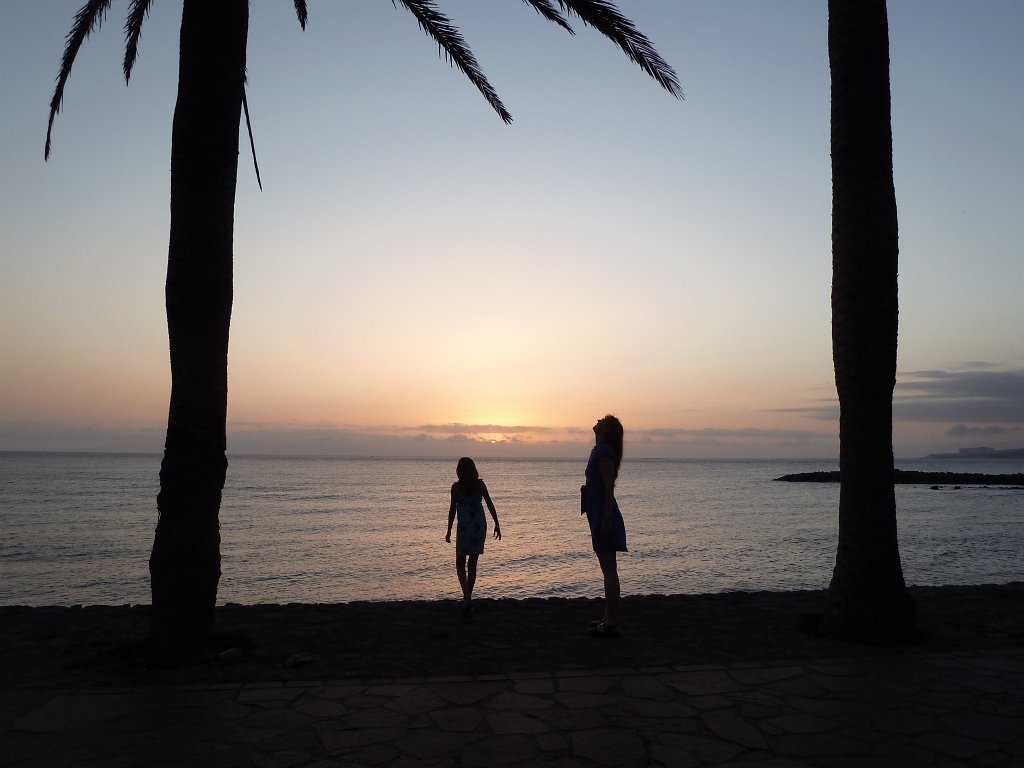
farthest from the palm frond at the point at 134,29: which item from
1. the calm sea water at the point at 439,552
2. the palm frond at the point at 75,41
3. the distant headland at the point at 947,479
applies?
the distant headland at the point at 947,479

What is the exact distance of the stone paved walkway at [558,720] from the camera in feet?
13.0

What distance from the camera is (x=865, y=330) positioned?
21.9ft

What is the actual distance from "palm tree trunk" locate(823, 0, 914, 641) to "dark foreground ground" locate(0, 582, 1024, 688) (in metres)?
0.45

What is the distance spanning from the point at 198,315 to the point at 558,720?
421 centimetres

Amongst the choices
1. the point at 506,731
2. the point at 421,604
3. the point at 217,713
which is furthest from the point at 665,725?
the point at 421,604

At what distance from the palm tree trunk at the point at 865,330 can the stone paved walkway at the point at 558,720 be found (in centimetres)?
95

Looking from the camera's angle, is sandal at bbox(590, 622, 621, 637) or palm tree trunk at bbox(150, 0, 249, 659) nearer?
palm tree trunk at bbox(150, 0, 249, 659)

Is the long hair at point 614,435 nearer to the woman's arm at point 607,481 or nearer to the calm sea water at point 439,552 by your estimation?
the woman's arm at point 607,481

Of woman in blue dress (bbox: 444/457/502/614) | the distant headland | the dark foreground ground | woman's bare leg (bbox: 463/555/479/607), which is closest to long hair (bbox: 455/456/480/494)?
woman in blue dress (bbox: 444/457/502/614)

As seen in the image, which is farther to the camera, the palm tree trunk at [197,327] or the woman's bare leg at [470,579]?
the woman's bare leg at [470,579]

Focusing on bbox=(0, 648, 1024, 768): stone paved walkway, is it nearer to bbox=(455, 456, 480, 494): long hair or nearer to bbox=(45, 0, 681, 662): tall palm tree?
bbox=(45, 0, 681, 662): tall palm tree

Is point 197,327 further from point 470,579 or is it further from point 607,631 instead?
point 607,631

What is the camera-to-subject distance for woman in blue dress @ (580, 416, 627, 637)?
268 inches

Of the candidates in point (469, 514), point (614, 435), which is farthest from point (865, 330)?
point (469, 514)
